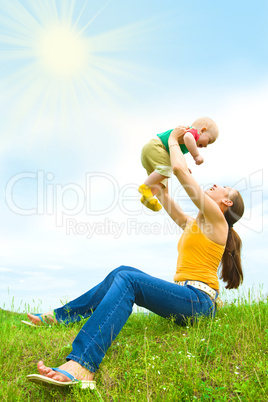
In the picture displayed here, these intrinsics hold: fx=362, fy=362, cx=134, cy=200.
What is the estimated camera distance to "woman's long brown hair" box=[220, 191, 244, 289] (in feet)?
16.8

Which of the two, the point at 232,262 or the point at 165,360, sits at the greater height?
the point at 232,262

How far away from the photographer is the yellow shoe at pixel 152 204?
535 cm

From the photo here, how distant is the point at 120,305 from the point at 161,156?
245cm

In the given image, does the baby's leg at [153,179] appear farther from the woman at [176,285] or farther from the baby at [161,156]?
the woman at [176,285]

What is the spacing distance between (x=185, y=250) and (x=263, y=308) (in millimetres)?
1464

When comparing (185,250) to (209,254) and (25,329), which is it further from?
(25,329)

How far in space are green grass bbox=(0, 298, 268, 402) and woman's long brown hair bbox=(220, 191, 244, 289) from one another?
42 cm

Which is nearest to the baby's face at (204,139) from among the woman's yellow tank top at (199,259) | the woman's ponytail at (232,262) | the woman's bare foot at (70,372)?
the woman's ponytail at (232,262)

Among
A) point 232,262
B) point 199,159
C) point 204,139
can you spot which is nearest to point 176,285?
point 232,262

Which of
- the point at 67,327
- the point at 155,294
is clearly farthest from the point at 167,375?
the point at 67,327

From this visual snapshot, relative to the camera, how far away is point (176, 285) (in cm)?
431

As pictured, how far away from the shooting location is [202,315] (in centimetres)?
449

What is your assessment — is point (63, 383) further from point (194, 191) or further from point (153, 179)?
point (153, 179)

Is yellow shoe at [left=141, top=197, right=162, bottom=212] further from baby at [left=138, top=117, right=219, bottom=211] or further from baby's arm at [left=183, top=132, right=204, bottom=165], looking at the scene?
baby's arm at [left=183, top=132, right=204, bottom=165]
